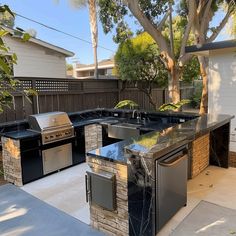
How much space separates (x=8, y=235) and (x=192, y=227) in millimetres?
2173

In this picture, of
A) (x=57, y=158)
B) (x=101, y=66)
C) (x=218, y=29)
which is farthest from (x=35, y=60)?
(x=101, y=66)

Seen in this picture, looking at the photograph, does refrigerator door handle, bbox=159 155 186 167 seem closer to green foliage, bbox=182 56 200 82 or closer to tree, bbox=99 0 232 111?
tree, bbox=99 0 232 111

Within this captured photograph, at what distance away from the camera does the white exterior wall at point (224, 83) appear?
17.1 ft

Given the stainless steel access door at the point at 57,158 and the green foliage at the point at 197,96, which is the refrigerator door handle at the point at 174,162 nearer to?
the stainless steel access door at the point at 57,158

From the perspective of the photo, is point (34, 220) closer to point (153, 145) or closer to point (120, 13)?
point (153, 145)

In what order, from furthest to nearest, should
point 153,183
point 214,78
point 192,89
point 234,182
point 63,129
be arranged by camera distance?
point 192,89
point 214,78
point 63,129
point 234,182
point 153,183

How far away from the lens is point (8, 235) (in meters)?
2.74

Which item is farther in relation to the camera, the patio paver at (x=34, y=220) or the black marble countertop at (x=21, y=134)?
the black marble countertop at (x=21, y=134)

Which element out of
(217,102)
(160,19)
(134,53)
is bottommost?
(217,102)

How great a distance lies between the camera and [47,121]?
4.55m

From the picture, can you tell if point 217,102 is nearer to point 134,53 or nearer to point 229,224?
point 229,224

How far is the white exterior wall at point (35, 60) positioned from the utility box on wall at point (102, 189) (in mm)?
6503

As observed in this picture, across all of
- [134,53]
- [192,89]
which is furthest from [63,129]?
[192,89]

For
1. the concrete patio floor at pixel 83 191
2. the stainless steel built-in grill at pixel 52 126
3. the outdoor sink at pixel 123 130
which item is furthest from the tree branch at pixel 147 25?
the concrete patio floor at pixel 83 191
